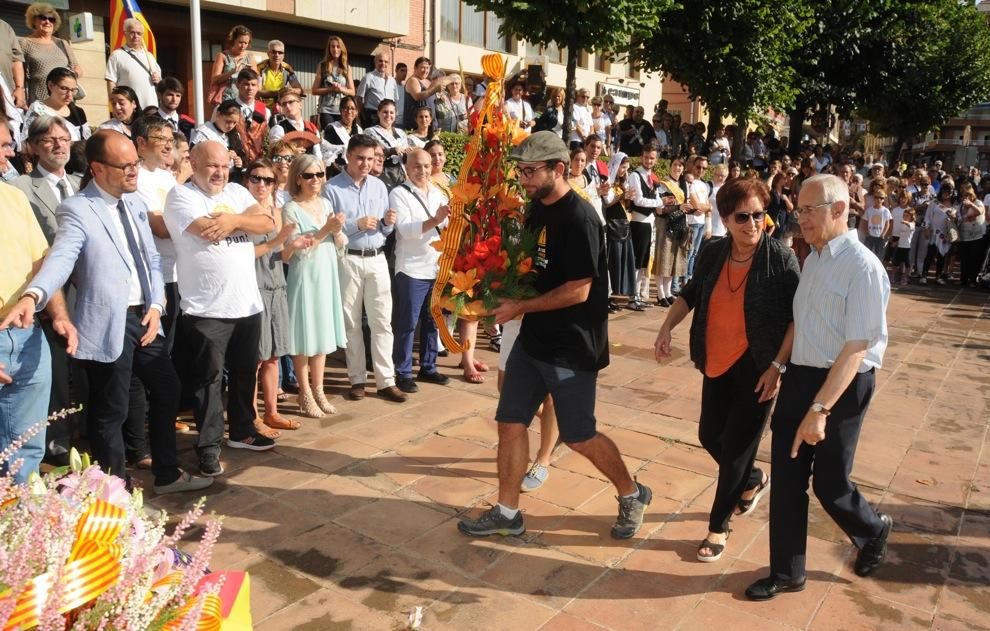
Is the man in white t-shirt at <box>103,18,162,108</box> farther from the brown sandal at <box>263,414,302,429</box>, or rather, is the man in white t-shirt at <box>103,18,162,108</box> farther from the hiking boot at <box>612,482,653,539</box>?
the hiking boot at <box>612,482,653,539</box>

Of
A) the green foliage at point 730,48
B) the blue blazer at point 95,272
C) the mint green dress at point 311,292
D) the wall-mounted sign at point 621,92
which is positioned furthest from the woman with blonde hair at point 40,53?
the wall-mounted sign at point 621,92

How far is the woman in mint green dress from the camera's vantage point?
596 cm

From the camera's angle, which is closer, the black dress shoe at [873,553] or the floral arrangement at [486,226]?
the black dress shoe at [873,553]

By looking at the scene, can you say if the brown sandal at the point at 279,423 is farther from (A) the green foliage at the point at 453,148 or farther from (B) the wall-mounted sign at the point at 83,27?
(B) the wall-mounted sign at the point at 83,27

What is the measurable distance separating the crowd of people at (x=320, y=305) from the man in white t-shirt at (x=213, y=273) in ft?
0.04

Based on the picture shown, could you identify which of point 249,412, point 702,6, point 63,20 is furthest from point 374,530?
point 702,6

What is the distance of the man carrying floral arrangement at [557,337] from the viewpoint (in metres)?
Answer: 3.94

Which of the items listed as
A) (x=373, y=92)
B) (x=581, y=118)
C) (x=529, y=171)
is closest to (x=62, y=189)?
(x=529, y=171)

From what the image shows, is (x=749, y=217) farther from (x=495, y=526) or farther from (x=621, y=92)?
(x=621, y=92)

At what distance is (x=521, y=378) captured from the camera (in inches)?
166

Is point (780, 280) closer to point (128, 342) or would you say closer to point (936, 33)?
point (128, 342)

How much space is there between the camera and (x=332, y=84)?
1060 centimetres

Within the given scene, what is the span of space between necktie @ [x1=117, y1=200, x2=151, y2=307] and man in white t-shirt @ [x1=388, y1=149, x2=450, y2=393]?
256 centimetres

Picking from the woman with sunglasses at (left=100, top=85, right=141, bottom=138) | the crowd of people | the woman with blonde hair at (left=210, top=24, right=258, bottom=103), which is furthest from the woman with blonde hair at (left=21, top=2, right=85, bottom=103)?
the woman with blonde hair at (left=210, top=24, right=258, bottom=103)
